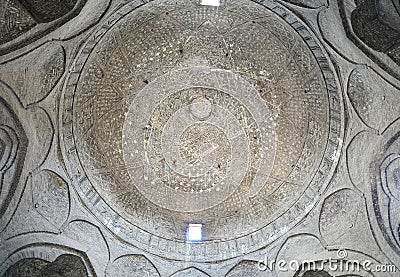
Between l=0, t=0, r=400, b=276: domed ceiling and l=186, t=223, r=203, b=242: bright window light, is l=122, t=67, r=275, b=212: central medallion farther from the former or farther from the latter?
l=186, t=223, r=203, b=242: bright window light

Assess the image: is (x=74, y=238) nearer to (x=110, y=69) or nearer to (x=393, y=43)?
(x=110, y=69)

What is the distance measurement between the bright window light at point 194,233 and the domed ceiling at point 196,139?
0.13 feet

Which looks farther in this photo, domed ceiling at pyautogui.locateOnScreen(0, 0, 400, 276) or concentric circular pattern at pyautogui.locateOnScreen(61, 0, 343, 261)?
concentric circular pattern at pyautogui.locateOnScreen(61, 0, 343, 261)

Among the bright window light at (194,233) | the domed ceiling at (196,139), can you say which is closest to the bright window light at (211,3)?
the domed ceiling at (196,139)

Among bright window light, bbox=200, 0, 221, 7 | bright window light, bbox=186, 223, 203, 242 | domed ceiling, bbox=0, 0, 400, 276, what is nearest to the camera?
domed ceiling, bbox=0, 0, 400, 276

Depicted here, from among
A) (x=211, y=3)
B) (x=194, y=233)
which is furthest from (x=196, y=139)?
(x=211, y=3)

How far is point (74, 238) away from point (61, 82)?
2.59 metres

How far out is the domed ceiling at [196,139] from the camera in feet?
29.9

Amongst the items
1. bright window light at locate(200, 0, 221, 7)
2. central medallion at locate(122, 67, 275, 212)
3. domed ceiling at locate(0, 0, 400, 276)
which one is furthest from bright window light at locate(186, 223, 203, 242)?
bright window light at locate(200, 0, 221, 7)

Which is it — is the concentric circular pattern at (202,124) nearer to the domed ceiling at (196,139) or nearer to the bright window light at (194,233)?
the domed ceiling at (196,139)

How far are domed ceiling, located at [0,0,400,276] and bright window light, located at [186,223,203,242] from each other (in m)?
0.04

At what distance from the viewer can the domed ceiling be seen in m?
9.12

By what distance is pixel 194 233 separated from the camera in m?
10.5

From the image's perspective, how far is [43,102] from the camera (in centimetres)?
939
